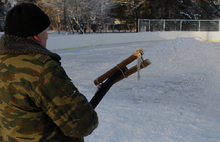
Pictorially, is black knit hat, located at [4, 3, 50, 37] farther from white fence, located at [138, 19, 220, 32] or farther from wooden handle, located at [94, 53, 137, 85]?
white fence, located at [138, 19, 220, 32]

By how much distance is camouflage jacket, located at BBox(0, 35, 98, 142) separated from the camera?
3.29 feet

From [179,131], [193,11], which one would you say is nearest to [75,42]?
[179,131]

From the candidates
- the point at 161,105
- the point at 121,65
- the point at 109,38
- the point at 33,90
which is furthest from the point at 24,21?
the point at 109,38

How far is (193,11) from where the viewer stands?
42688 millimetres

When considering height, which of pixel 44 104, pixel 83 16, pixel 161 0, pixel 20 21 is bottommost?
pixel 44 104

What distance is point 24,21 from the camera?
3.45 ft

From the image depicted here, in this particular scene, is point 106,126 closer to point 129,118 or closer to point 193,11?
point 129,118

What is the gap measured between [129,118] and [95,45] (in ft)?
44.6

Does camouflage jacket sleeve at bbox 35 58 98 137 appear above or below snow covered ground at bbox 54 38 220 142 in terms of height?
above

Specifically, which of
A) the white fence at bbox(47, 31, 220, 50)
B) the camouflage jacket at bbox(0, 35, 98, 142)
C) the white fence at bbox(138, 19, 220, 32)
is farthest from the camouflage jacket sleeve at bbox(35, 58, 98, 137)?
the white fence at bbox(138, 19, 220, 32)

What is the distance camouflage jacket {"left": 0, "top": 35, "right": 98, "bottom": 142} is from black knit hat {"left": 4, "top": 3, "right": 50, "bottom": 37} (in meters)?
0.03

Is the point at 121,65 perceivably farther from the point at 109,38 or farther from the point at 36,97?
the point at 109,38

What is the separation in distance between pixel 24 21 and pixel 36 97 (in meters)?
0.34

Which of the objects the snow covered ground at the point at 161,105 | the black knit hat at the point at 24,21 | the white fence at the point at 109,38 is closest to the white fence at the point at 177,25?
the white fence at the point at 109,38
